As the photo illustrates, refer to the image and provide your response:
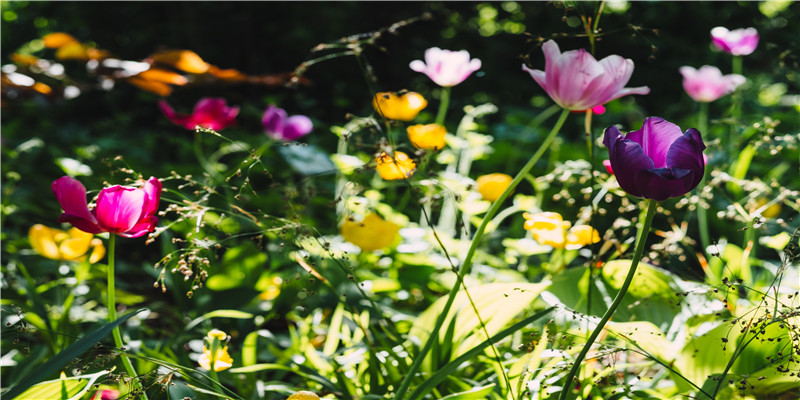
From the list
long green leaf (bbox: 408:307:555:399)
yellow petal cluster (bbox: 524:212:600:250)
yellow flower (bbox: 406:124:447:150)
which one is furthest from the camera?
yellow flower (bbox: 406:124:447:150)

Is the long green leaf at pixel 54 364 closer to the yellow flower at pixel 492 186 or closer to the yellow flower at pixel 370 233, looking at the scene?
the yellow flower at pixel 370 233

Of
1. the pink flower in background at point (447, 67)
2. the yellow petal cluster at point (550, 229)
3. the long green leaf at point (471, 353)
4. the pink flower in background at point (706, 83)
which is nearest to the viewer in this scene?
the long green leaf at point (471, 353)

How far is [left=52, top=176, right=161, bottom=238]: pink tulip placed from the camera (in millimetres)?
704

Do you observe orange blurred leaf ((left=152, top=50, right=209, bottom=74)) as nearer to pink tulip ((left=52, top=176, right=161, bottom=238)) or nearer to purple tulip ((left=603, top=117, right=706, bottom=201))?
pink tulip ((left=52, top=176, right=161, bottom=238))

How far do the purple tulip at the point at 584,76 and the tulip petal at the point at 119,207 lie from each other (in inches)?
20.3

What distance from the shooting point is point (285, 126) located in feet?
5.24

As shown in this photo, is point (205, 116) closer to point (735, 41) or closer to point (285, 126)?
point (285, 126)

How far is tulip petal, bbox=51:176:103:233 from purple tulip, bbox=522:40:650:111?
575 millimetres

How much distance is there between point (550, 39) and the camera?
758 mm

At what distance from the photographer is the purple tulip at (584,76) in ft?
2.42

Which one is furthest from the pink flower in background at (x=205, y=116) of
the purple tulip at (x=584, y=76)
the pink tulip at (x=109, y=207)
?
the purple tulip at (x=584, y=76)

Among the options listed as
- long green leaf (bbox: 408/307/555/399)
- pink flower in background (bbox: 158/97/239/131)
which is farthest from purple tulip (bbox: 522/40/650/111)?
pink flower in background (bbox: 158/97/239/131)

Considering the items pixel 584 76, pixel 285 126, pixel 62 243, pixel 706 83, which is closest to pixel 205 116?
pixel 285 126

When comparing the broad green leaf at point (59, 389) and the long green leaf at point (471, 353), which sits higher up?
the long green leaf at point (471, 353)
